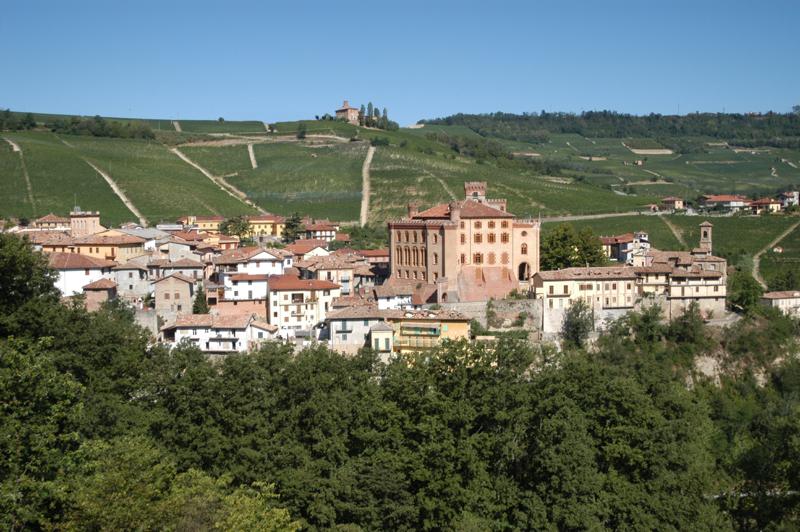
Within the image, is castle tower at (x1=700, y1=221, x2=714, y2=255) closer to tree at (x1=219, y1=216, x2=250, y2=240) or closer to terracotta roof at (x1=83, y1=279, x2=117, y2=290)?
tree at (x1=219, y1=216, x2=250, y2=240)

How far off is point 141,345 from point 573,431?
20.7 meters

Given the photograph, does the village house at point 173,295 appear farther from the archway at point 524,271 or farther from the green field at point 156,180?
the green field at point 156,180

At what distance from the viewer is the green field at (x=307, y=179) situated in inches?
4441

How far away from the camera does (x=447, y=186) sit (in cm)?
11731

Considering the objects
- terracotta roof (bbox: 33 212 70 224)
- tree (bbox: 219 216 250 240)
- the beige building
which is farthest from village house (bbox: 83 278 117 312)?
terracotta roof (bbox: 33 212 70 224)

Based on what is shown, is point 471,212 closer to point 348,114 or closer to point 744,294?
point 744,294

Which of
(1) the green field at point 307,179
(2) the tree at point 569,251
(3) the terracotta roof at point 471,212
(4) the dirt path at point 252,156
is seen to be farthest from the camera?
(4) the dirt path at point 252,156

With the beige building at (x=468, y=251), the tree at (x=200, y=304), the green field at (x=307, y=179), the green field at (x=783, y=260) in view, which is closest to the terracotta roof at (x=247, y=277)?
the tree at (x=200, y=304)

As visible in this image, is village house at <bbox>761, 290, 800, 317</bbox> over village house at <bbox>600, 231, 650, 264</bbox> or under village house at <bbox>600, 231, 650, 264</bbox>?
under

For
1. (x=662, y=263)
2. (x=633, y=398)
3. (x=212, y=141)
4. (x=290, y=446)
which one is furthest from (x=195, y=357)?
(x=212, y=141)

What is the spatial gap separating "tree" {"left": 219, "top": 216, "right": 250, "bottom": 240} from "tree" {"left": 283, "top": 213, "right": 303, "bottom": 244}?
12.1ft

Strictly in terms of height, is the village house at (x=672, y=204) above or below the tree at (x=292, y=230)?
above

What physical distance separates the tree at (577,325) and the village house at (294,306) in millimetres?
14570

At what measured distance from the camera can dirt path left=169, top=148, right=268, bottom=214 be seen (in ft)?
375
